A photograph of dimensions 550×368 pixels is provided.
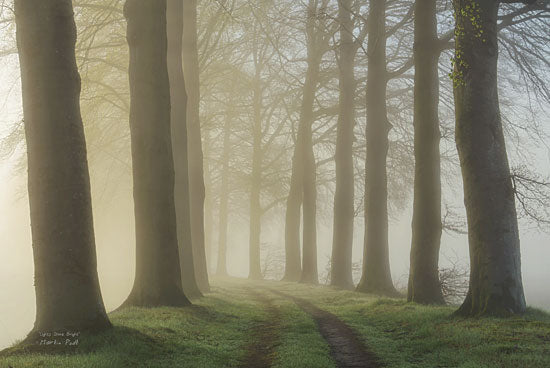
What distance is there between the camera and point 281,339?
371 inches

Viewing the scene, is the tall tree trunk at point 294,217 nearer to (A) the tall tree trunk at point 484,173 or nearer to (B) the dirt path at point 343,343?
(B) the dirt path at point 343,343

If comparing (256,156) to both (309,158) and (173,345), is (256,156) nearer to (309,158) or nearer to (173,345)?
(309,158)

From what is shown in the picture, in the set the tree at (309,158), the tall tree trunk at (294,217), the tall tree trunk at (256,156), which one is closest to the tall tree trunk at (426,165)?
the tree at (309,158)

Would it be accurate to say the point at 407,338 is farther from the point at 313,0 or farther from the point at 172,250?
the point at 313,0

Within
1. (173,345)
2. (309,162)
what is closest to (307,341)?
(173,345)

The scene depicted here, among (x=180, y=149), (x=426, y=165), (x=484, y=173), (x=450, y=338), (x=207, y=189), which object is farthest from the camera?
(x=207, y=189)

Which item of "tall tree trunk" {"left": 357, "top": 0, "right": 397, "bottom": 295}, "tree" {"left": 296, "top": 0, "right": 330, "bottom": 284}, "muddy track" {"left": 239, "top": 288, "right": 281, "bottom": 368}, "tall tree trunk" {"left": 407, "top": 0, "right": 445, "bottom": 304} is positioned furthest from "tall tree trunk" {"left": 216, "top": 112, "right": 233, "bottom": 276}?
"muddy track" {"left": 239, "top": 288, "right": 281, "bottom": 368}

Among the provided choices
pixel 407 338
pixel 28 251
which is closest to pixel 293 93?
pixel 407 338

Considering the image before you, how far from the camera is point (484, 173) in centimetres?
1015

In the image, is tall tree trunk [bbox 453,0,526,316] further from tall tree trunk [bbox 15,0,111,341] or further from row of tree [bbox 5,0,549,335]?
tall tree trunk [bbox 15,0,111,341]

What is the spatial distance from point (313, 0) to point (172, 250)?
18732mm

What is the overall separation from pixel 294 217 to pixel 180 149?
1394 centimetres

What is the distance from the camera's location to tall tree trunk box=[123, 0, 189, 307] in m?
12.1

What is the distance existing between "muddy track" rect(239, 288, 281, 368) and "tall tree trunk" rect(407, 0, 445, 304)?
3772 mm
